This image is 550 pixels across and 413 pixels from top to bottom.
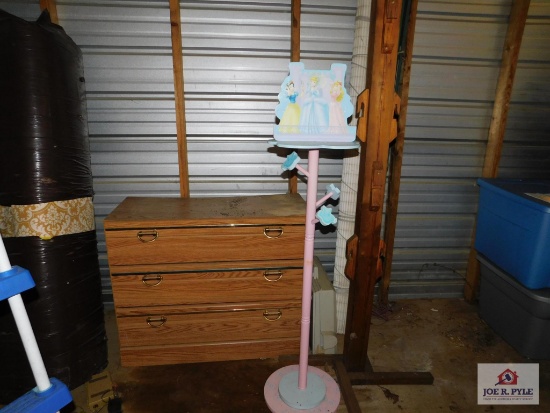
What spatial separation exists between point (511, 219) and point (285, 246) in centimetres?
196

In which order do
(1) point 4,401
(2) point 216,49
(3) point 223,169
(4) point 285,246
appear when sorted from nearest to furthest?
(1) point 4,401 < (4) point 285,246 < (2) point 216,49 < (3) point 223,169

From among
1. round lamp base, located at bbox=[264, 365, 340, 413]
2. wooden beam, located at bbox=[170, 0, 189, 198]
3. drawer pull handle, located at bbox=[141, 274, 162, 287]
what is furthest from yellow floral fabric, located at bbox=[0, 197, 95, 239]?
round lamp base, located at bbox=[264, 365, 340, 413]

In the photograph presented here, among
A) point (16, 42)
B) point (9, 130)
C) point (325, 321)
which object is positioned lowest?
point (325, 321)

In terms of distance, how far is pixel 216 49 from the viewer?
2.89 m

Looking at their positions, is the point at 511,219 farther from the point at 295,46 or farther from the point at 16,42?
the point at 16,42

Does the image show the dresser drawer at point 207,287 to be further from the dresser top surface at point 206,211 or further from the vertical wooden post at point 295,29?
the vertical wooden post at point 295,29

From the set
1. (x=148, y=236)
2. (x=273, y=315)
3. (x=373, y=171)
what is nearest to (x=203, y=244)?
(x=148, y=236)

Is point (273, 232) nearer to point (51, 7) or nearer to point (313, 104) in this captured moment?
point (313, 104)

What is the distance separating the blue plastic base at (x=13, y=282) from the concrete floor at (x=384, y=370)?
1765mm

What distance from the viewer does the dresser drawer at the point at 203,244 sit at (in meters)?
2.35

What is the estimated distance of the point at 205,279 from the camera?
249 centimetres

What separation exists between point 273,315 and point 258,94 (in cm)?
195

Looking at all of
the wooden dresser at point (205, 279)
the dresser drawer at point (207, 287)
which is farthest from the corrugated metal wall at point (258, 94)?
the dresser drawer at point (207, 287)

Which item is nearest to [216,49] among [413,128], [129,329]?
[413,128]
